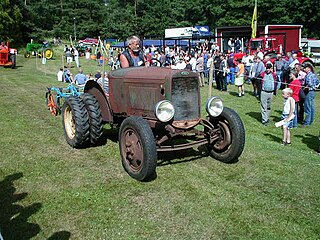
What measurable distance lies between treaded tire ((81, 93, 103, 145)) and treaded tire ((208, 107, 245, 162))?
201cm

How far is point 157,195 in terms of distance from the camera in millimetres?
4785

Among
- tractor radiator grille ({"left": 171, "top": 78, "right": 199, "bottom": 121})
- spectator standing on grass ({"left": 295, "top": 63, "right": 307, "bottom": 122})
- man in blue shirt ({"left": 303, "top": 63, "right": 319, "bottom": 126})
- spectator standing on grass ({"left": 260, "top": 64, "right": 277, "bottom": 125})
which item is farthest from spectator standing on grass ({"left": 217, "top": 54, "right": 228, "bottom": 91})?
tractor radiator grille ({"left": 171, "top": 78, "right": 199, "bottom": 121})

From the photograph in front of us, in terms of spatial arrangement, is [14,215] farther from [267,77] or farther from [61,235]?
[267,77]

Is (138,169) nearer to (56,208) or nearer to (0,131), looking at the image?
(56,208)

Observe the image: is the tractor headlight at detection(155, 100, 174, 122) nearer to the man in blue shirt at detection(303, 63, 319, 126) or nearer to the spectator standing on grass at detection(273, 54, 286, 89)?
the man in blue shirt at detection(303, 63, 319, 126)

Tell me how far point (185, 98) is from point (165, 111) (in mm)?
564

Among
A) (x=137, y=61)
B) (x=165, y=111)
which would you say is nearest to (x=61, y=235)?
(x=165, y=111)

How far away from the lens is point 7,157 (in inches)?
249

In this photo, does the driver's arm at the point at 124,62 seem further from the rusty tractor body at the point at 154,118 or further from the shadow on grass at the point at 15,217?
the shadow on grass at the point at 15,217

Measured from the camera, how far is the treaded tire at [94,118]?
6.35 metres

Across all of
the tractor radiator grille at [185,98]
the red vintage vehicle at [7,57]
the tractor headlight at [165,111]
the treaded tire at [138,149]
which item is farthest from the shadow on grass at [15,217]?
the red vintage vehicle at [7,57]

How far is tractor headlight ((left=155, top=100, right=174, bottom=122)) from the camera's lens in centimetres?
510

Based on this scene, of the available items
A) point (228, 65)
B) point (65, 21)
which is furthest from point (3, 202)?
point (65, 21)

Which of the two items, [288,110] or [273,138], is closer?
[288,110]
